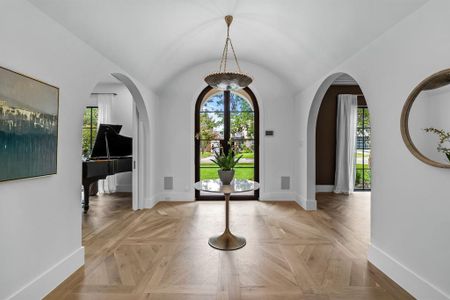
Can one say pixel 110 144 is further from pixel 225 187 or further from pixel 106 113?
pixel 225 187

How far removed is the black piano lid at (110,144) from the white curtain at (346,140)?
5458mm

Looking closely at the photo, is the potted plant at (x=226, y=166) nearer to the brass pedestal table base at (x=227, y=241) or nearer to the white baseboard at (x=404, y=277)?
the brass pedestal table base at (x=227, y=241)

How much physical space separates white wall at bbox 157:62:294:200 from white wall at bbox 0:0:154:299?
257cm

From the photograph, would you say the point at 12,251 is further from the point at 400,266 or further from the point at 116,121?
the point at 116,121

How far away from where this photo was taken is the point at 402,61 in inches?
84.1

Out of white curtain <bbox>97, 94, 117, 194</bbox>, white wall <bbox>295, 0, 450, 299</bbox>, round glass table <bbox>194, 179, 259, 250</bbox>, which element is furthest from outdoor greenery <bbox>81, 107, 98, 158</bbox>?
white wall <bbox>295, 0, 450, 299</bbox>

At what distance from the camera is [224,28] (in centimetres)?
368

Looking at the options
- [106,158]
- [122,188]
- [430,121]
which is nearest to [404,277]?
[430,121]

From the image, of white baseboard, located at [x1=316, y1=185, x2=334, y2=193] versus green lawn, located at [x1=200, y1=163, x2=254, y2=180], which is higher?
green lawn, located at [x1=200, y1=163, x2=254, y2=180]

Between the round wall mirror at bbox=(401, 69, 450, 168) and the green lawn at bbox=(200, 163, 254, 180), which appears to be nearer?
the round wall mirror at bbox=(401, 69, 450, 168)

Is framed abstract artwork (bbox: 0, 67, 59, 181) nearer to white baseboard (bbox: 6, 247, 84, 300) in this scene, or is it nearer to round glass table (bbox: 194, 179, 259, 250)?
white baseboard (bbox: 6, 247, 84, 300)

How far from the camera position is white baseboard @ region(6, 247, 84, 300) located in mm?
1845

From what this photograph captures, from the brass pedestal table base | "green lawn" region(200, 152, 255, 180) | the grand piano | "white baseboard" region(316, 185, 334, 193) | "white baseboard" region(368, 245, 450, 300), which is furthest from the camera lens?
"white baseboard" region(316, 185, 334, 193)

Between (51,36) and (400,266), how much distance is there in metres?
3.90
